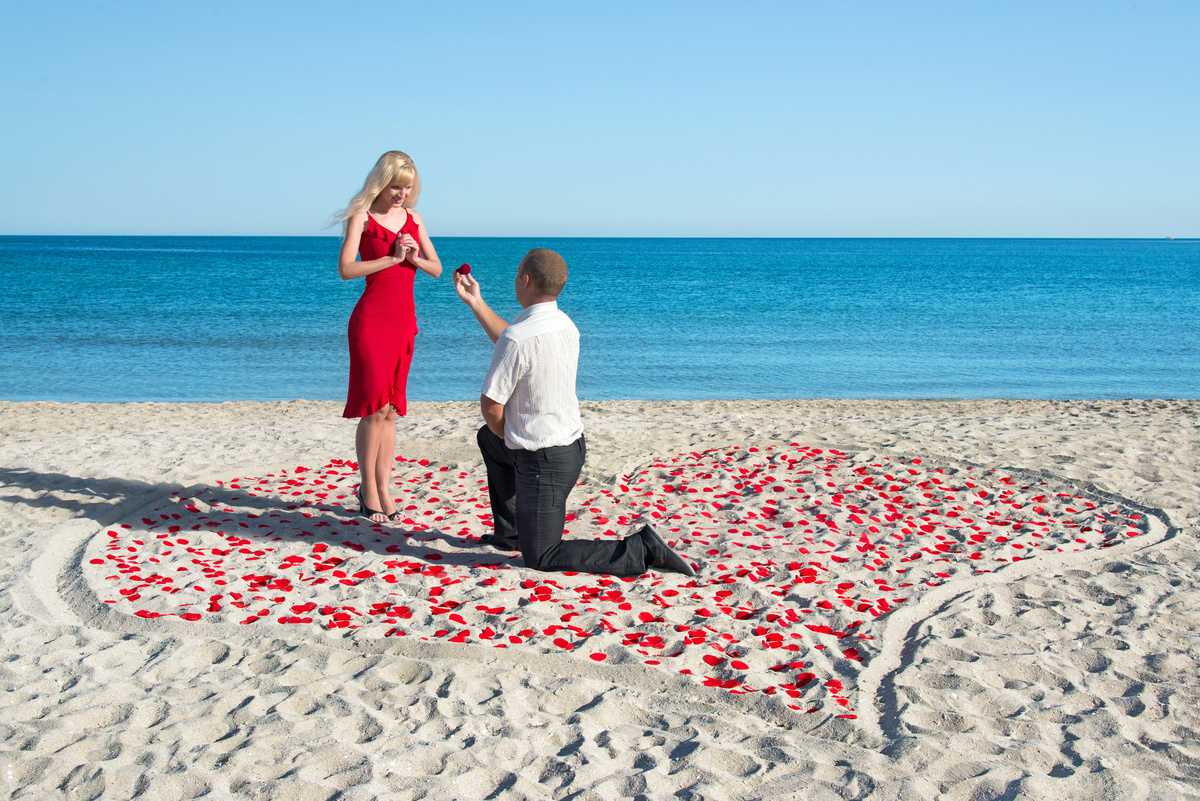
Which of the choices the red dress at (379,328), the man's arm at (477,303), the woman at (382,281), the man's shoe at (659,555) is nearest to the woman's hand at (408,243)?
the woman at (382,281)

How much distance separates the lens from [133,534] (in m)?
5.93

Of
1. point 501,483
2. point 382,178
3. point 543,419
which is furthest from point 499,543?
point 382,178

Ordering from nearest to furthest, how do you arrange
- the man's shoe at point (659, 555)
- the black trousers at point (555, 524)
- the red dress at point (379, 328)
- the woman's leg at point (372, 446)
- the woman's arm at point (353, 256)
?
the black trousers at point (555, 524) → the man's shoe at point (659, 555) → the woman's arm at point (353, 256) → the red dress at point (379, 328) → the woman's leg at point (372, 446)

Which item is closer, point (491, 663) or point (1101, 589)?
point (491, 663)

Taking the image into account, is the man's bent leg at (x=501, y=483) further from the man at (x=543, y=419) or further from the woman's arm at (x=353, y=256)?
the woman's arm at (x=353, y=256)

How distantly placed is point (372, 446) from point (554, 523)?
1.66 metres

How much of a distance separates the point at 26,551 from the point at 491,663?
142 inches

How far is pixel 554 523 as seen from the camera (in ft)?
15.6

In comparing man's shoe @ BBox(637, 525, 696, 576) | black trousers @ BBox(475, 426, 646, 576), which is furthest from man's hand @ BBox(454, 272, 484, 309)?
man's shoe @ BBox(637, 525, 696, 576)

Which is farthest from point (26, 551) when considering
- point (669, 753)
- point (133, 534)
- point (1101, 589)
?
point (1101, 589)

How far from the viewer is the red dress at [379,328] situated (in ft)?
17.7

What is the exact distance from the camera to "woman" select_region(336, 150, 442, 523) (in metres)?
5.26

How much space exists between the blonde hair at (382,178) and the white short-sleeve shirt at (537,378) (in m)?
1.46

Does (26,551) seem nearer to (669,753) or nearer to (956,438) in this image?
(669,753)
